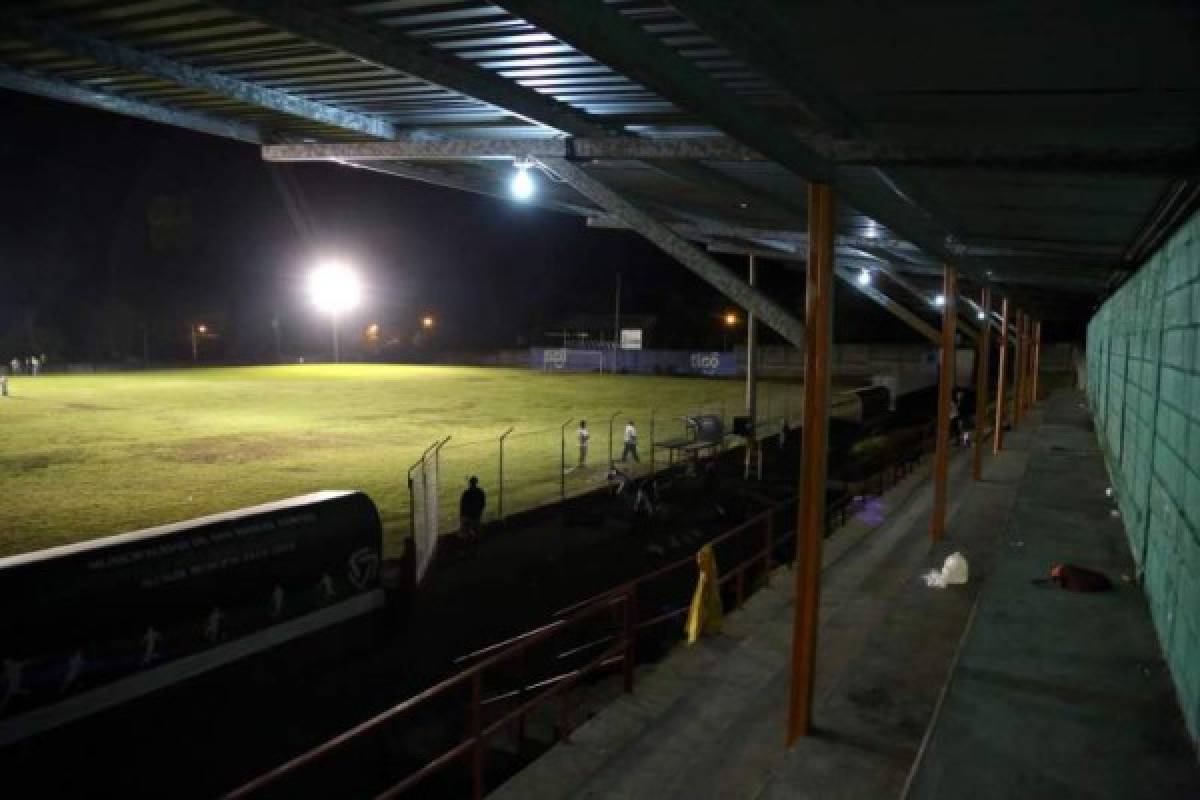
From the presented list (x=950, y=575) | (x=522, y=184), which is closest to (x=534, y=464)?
(x=950, y=575)

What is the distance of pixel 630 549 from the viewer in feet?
43.8

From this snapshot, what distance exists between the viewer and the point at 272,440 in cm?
2408

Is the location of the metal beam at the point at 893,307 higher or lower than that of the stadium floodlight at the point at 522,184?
lower

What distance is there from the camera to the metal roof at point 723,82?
3.08 m

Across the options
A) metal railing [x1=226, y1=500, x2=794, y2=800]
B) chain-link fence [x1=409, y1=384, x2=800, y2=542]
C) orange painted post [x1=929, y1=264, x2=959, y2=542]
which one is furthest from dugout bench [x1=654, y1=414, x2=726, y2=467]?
orange painted post [x1=929, y1=264, x2=959, y2=542]

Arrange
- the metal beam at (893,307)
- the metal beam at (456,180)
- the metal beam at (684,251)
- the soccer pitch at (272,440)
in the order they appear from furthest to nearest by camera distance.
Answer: the soccer pitch at (272,440)
the metal beam at (893,307)
the metal beam at (456,180)
the metal beam at (684,251)

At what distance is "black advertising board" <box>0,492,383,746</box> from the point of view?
6348mm

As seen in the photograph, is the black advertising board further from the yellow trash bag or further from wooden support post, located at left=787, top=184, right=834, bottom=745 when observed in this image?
wooden support post, located at left=787, top=184, right=834, bottom=745

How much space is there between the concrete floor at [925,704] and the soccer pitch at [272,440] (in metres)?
6.65

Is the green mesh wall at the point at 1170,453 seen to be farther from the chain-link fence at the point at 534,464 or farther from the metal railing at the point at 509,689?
the chain-link fence at the point at 534,464

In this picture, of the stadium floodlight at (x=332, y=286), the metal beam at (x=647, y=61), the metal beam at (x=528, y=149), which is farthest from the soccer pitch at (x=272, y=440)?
the stadium floodlight at (x=332, y=286)

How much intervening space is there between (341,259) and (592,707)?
2759 inches

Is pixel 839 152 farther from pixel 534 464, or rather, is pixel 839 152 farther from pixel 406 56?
pixel 534 464

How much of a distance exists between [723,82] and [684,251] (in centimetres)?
159
